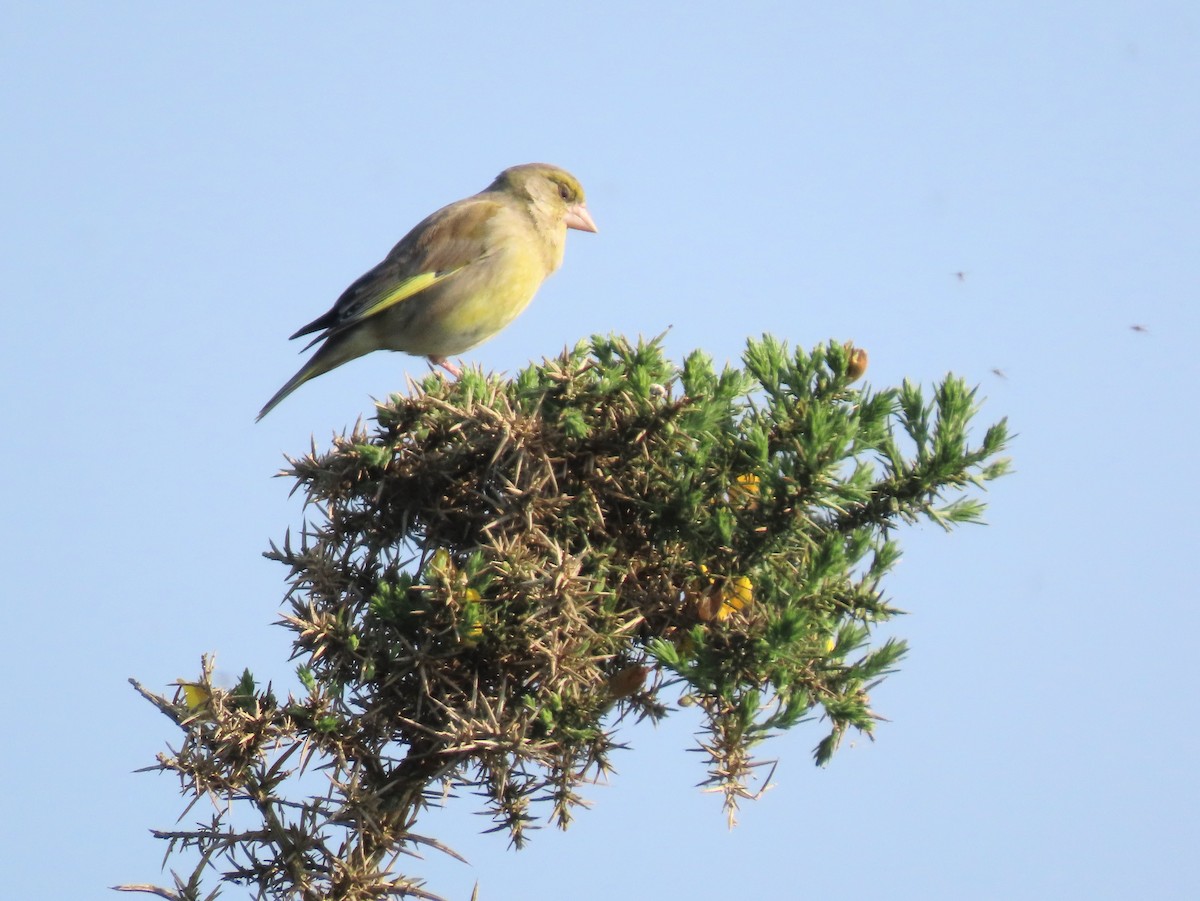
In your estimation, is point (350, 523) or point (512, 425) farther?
point (350, 523)

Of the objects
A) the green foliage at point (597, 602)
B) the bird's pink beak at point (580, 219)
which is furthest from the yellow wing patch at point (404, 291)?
the green foliage at point (597, 602)

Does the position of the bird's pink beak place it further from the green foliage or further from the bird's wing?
the green foliage

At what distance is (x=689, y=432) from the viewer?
3281 millimetres

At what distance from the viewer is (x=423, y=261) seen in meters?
7.35

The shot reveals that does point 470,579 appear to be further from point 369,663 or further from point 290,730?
point 290,730

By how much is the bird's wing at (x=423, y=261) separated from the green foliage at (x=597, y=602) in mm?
3772

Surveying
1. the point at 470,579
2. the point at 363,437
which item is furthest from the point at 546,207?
the point at 470,579

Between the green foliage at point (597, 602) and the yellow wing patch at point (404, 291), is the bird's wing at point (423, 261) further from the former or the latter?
the green foliage at point (597, 602)

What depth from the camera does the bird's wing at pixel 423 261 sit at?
714cm

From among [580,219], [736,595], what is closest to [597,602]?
[736,595]

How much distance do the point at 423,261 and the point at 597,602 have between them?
14.4ft

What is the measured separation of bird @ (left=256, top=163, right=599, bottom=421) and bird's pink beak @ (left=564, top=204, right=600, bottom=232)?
42 centimetres

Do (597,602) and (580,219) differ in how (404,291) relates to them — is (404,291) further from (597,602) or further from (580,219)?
(597,602)

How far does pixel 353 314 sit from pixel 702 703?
172 inches
